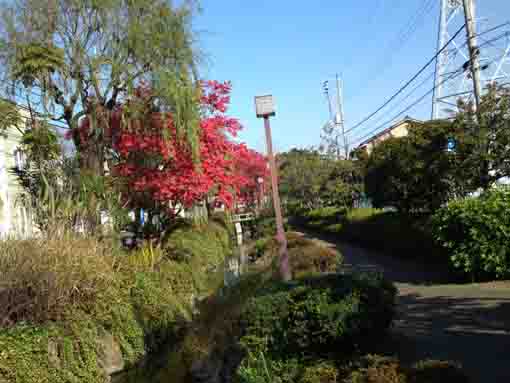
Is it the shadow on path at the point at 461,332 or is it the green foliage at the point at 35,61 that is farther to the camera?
the green foliage at the point at 35,61

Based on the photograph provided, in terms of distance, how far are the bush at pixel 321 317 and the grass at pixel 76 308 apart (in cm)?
250

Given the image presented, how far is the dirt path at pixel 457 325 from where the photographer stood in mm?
4199

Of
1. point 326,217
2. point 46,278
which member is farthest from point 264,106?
point 326,217

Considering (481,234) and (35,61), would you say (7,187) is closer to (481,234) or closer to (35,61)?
(35,61)

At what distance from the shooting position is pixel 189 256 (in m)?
11.5

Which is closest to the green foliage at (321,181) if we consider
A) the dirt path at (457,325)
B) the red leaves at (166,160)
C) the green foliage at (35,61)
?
the red leaves at (166,160)

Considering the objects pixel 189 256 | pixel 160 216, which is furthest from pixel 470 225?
pixel 160 216

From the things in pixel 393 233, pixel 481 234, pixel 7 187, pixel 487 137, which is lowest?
pixel 481 234

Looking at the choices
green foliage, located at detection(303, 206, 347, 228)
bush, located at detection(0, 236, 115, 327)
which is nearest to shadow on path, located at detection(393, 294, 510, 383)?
bush, located at detection(0, 236, 115, 327)

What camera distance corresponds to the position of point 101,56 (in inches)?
425

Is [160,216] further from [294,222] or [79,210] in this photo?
[294,222]

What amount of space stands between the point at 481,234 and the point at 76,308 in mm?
6717

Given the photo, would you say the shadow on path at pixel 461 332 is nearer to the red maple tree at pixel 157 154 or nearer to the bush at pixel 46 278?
the bush at pixel 46 278

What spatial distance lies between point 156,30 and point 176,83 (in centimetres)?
141
